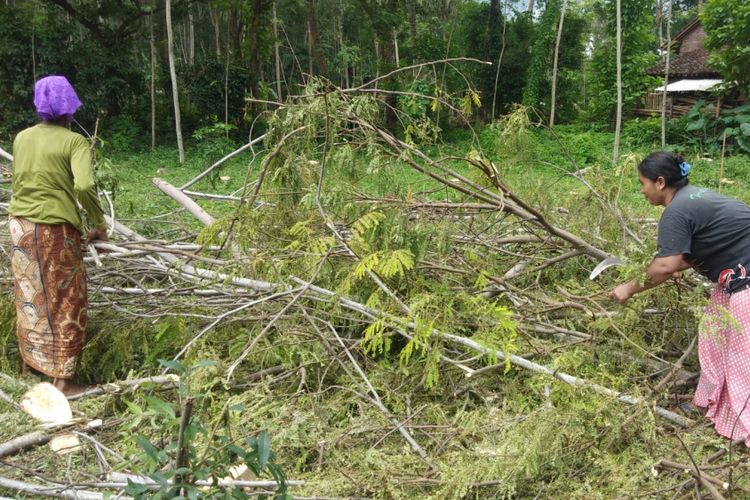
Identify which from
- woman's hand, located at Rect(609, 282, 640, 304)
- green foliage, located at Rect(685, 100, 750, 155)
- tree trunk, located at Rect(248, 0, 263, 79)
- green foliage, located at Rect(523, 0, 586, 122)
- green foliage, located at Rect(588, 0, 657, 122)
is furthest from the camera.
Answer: green foliage, located at Rect(523, 0, 586, 122)

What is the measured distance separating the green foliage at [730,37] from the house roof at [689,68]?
4785mm

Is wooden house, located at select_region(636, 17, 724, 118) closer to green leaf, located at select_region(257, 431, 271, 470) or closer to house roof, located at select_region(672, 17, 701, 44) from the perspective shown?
house roof, located at select_region(672, 17, 701, 44)

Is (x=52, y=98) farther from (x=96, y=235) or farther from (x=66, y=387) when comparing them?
(x=66, y=387)

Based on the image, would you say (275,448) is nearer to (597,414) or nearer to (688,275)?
(597,414)

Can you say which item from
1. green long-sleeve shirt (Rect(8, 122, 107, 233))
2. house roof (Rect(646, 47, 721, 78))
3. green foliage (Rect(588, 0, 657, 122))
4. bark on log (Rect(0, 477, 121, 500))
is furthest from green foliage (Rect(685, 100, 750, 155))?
bark on log (Rect(0, 477, 121, 500))

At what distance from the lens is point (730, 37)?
1066 centimetres

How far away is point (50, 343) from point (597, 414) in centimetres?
274

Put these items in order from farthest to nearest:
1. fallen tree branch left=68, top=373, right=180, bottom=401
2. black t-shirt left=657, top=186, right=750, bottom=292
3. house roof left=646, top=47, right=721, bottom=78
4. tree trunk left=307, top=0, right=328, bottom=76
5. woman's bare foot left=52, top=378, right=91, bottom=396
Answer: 1. house roof left=646, top=47, right=721, bottom=78
2. tree trunk left=307, top=0, right=328, bottom=76
3. woman's bare foot left=52, top=378, right=91, bottom=396
4. fallen tree branch left=68, top=373, right=180, bottom=401
5. black t-shirt left=657, top=186, right=750, bottom=292

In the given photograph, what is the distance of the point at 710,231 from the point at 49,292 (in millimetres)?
3186

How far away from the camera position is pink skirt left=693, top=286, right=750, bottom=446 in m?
2.47

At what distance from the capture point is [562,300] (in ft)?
10.8

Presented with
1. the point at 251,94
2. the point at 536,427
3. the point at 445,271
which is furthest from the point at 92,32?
the point at 536,427

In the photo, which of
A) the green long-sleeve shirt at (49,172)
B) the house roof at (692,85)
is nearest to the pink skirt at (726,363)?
the green long-sleeve shirt at (49,172)

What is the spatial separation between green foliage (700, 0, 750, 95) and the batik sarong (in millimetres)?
11194
